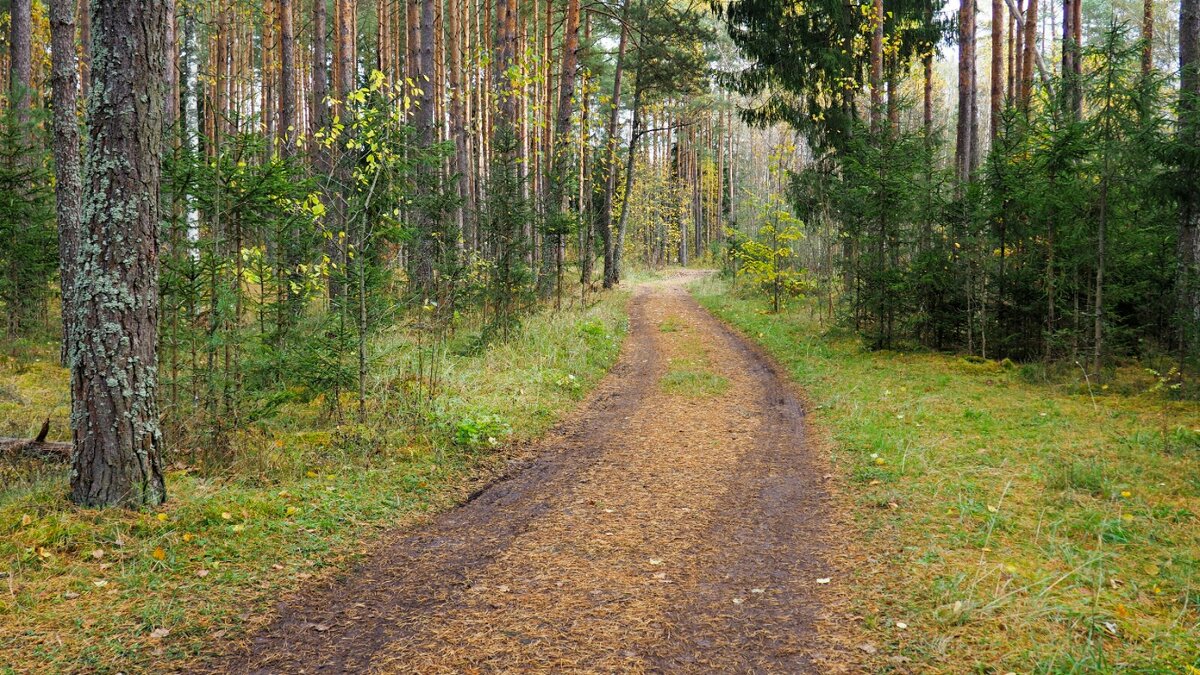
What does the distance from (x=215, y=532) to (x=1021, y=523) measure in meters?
5.86

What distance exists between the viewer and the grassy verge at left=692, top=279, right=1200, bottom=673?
3.43 metres

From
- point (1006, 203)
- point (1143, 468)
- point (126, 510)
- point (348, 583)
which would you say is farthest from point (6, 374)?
point (1006, 203)

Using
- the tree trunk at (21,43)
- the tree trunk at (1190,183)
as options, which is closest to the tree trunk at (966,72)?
the tree trunk at (1190,183)

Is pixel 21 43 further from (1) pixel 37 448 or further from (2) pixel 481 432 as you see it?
(2) pixel 481 432

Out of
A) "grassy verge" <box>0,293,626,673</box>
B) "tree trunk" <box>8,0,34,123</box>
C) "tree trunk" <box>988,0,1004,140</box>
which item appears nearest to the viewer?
"grassy verge" <box>0,293,626,673</box>

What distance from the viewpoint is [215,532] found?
14.4 ft

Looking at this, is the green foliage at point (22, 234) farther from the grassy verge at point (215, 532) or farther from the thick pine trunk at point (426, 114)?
the thick pine trunk at point (426, 114)

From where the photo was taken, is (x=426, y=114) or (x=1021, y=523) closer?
(x=1021, y=523)

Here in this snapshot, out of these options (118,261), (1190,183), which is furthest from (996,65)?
(118,261)

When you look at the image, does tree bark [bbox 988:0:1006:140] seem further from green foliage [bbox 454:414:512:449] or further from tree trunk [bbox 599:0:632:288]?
green foliage [bbox 454:414:512:449]

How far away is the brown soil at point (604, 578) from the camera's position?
3393mm

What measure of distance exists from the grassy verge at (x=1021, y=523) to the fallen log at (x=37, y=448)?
6.47m

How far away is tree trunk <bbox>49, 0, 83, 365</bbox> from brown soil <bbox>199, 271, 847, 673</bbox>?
776 centimetres

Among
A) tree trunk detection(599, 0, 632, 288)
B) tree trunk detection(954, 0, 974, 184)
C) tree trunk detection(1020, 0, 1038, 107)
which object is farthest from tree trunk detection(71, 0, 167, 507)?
tree trunk detection(599, 0, 632, 288)
